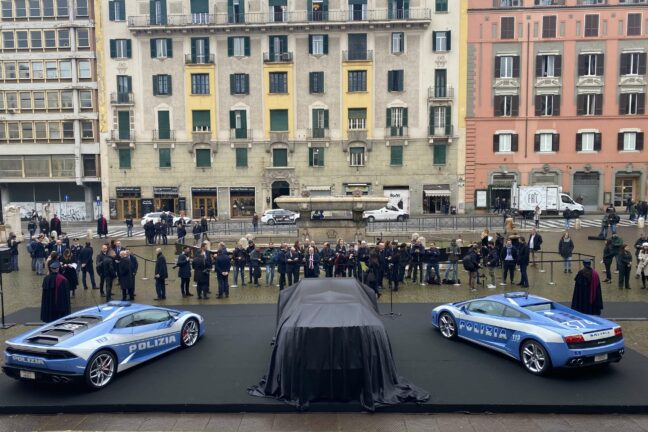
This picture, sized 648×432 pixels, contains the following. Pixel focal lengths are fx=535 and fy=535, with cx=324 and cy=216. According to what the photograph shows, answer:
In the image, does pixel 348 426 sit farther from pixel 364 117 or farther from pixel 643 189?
pixel 643 189

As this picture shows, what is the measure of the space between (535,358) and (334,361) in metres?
4.01

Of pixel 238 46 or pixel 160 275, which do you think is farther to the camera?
pixel 238 46

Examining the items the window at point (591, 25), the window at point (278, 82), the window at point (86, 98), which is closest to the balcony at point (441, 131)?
the window at point (278, 82)

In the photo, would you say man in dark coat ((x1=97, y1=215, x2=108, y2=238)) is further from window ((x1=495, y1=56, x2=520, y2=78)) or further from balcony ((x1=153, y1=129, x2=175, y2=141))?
window ((x1=495, y1=56, x2=520, y2=78))

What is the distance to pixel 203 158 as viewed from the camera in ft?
156

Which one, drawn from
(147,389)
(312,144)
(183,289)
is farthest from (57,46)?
(147,389)

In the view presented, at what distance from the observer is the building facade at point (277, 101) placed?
150 feet

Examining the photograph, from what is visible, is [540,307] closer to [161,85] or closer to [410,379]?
[410,379]

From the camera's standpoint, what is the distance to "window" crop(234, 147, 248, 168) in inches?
1859

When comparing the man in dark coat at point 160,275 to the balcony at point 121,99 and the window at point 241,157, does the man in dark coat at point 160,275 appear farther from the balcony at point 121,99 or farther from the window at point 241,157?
the balcony at point 121,99

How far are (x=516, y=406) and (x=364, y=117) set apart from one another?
39.7 metres

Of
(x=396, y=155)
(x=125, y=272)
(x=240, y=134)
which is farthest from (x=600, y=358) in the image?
(x=240, y=134)

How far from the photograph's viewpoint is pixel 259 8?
46.0 meters

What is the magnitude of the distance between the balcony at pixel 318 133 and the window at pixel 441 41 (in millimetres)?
11586
